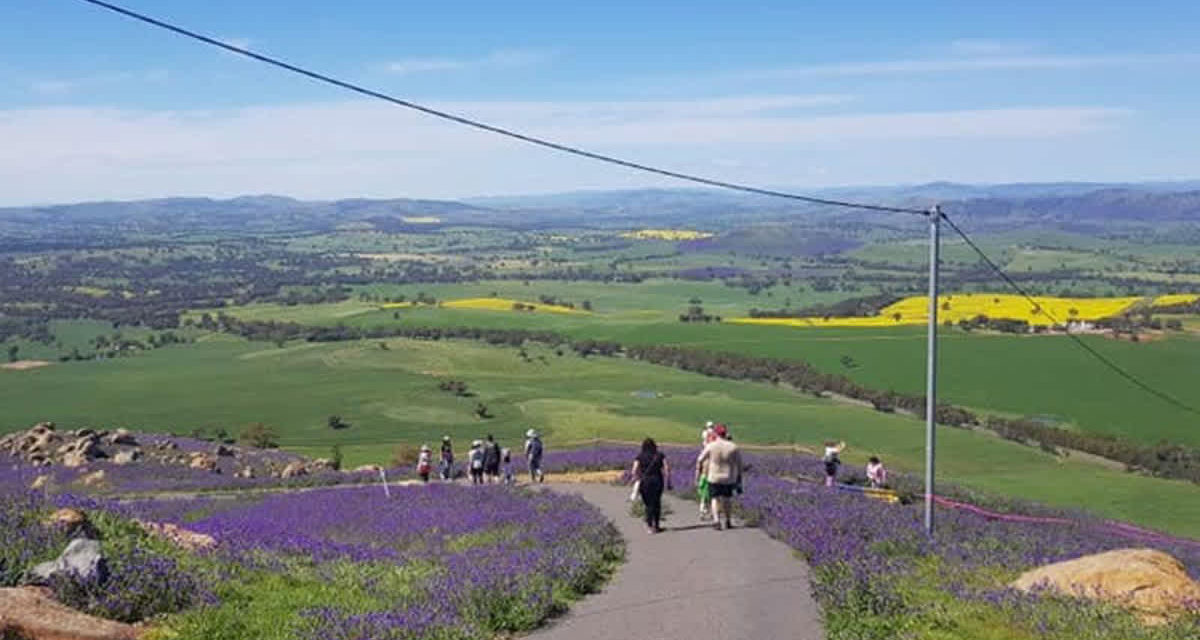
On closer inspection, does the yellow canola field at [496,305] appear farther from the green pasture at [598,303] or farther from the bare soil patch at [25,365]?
the bare soil patch at [25,365]

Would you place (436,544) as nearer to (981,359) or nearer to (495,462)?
(495,462)

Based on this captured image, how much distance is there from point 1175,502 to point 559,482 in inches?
1067

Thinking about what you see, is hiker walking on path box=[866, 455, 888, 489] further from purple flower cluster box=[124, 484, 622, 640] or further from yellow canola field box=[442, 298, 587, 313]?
yellow canola field box=[442, 298, 587, 313]

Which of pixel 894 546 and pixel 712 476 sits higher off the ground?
pixel 712 476

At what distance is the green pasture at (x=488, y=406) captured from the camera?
5119cm

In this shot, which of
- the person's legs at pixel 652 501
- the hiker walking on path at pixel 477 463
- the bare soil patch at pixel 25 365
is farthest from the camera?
the bare soil patch at pixel 25 365

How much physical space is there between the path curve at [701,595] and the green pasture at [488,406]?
27.3m

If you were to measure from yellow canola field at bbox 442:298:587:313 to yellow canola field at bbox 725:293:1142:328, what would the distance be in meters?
30.6

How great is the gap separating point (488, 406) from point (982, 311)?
70161 millimetres

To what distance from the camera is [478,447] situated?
28.4 m

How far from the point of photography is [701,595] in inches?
515

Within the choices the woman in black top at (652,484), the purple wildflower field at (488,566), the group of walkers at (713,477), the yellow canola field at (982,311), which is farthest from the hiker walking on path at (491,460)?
the yellow canola field at (982,311)

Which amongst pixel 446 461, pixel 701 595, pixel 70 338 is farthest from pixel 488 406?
→ pixel 70 338

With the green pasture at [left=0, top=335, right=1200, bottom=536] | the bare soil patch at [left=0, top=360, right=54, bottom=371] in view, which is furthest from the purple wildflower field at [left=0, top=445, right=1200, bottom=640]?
the bare soil patch at [left=0, top=360, right=54, bottom=371]
